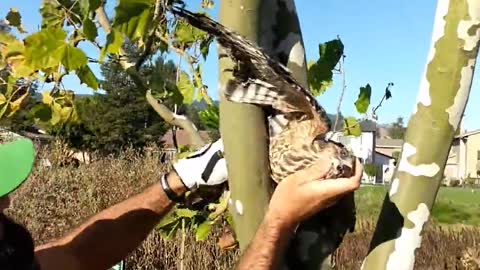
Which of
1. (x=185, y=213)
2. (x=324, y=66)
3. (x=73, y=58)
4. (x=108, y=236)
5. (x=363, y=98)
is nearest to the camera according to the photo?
(x=73, y=58)

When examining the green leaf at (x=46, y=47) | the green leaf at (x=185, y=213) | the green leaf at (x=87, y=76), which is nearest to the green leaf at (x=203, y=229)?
the green leaf at (x=185, y=213)

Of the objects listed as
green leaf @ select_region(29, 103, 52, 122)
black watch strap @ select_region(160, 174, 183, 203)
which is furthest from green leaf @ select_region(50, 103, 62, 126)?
black watch strap @ select_region(160, 174, 183, 203)

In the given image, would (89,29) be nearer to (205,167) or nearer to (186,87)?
(205,167)

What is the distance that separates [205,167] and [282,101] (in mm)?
468

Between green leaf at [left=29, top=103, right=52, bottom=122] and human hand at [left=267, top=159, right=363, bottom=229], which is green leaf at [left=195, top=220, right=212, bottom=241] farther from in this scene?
human hand at [left=267, top=159, right=363, bottom=229]

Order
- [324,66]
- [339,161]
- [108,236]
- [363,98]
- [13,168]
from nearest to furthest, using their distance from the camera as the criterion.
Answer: [339,161] < [13,168] < [324,66] < [108,236] < [363,98]

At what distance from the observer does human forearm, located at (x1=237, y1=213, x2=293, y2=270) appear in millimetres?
1200

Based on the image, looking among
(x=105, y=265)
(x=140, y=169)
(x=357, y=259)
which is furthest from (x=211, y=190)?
(x=140, y=169)

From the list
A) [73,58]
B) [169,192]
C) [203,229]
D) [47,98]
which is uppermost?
[73,58]

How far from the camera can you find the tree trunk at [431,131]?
1.23 metres

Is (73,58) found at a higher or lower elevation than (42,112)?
higher

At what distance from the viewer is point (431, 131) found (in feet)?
4.05

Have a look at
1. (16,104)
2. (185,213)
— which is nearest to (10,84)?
(16,104)

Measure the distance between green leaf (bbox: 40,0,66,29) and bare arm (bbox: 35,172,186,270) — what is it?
18.6 inches
